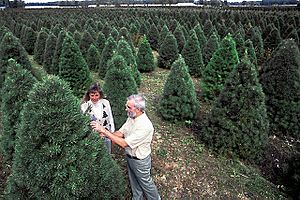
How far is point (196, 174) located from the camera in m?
5.84

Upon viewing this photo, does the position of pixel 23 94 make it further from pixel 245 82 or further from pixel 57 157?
pixel 245 82

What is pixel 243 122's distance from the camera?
6.04 meters

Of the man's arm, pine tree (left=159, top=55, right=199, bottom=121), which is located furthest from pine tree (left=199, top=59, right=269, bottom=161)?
the man's arm

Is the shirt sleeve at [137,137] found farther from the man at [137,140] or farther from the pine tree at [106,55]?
the pine tree at [106,55]

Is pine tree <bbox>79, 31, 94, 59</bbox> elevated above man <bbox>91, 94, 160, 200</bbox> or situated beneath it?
elevated above

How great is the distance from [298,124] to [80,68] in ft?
20.3

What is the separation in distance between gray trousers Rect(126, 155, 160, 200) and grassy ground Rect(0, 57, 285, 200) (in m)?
0.66

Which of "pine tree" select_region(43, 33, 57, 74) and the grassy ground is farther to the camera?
"pine tree" select_region(43, 33, 57, 74)

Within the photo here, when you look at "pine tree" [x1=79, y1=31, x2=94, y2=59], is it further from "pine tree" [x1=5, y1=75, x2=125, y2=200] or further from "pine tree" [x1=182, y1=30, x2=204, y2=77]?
"pine tree" [x1=5, y1=75, x2=125, y2=200]

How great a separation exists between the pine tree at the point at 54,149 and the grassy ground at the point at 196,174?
2170mm

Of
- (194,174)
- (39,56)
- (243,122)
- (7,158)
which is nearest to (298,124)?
(243,122)

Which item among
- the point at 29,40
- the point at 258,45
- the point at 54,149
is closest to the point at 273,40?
the point at 258,45

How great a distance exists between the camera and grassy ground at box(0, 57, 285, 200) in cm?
548

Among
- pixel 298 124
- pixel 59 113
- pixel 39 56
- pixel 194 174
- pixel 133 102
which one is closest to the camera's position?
pixel 59 113
